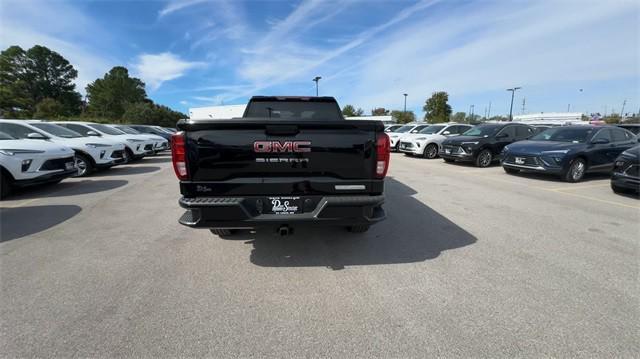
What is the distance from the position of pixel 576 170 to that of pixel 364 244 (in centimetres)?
792

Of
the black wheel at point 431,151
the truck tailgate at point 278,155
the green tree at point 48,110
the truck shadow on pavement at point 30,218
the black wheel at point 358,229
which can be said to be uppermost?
the green tree at point 48,110

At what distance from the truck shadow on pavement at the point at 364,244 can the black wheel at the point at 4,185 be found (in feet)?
18.7

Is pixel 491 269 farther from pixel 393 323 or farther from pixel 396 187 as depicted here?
pixel 396 187

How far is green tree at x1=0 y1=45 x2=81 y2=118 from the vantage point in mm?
52875

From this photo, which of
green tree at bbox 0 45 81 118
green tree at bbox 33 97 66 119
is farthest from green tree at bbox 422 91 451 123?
green tree at bbox 0 45 81 118

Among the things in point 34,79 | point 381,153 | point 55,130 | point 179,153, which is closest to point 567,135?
point 381,153

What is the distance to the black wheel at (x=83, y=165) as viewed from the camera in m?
8.28

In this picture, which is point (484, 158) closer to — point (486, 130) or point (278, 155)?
point (486, 130)

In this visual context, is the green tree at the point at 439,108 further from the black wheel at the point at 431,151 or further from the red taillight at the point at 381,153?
the red taillight at the point at 381,153

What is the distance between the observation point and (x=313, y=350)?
6.36ft

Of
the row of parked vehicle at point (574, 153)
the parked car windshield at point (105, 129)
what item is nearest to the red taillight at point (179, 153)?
the row of parked vehicle at point (574, 153)

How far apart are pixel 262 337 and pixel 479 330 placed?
164 centimetres

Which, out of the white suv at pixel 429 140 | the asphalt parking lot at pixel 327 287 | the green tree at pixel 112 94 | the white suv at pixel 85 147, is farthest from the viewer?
the green tree at pixel 112 94

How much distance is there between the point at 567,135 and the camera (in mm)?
8406
